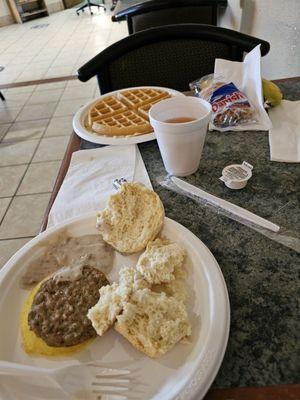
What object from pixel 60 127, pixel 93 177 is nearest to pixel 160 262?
pixel 93 177

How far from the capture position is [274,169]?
27.6 inches

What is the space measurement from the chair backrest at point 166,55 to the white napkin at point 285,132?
0.43 metres

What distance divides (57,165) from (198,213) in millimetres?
1758

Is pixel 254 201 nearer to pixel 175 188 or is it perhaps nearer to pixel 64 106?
pixel 175 188

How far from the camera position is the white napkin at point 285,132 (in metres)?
0.73

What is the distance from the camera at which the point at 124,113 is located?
0.97 m

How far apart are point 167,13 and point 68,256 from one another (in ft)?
5.43

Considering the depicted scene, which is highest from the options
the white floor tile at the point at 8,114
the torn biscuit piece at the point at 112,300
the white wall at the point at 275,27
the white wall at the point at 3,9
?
the torn biscuit piece at the point at 112,300

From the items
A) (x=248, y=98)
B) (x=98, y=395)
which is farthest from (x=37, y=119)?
(x=98, y=395)

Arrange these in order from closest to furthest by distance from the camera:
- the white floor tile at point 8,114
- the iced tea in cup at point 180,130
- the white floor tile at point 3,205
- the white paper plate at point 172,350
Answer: the white paper plate at point 172,350 < the iced tea in cup at point 180,130 < the white floor tile at point 3,205 < the white floor tile at point 8,114

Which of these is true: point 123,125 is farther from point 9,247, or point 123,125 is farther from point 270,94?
point 9,247

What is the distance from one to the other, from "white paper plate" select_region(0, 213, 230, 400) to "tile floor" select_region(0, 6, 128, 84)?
10.1 feet

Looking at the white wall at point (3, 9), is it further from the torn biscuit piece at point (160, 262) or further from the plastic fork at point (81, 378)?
the plastic fork at point (81, 378)

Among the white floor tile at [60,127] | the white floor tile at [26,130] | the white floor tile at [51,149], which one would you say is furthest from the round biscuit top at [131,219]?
the white floor tile at [26,130]
